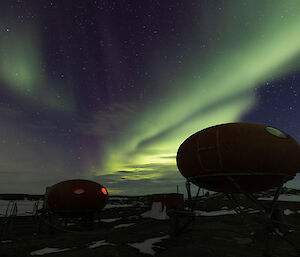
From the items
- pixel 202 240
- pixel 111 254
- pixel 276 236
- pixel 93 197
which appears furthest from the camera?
pixel 93 197

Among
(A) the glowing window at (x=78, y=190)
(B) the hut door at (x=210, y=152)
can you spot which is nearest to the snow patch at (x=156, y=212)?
(A) the glowing window at (x=78, y=190)

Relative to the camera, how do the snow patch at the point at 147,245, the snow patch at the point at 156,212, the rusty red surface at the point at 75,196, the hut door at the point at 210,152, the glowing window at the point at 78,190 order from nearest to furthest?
the hut door at the point at 210,152 → the snow patch at the point at 147,245 → the rusty red surface at the point at 75,196 → the glowing window at the point at 78,190 → the snow patch at the point at 156,212

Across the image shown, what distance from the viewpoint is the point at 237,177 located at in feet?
27.3

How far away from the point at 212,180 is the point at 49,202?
1267cm

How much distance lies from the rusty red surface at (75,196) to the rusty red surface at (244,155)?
9.23 metres

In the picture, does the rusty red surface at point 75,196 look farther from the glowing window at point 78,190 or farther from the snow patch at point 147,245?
the snow patch at point 147,245

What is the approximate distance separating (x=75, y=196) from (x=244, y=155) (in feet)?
39.1

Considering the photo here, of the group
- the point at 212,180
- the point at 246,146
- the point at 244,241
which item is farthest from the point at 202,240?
the point at 246,146

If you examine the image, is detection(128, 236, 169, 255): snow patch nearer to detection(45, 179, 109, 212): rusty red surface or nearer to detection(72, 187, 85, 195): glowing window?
detection(45, 179, 109, 212): rusty red surface

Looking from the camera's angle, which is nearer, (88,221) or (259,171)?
(259,171)

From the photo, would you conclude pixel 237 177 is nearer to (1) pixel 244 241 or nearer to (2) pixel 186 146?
(2) pixel 186 146

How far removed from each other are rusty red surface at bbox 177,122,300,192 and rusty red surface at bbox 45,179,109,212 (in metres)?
9.23

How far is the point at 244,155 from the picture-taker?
26.1 ft

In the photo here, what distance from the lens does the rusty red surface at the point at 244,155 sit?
793 centimetres
